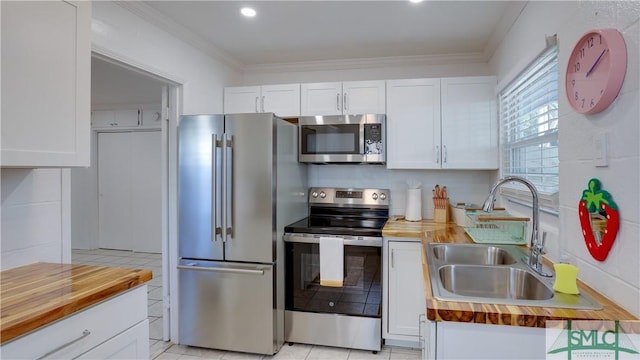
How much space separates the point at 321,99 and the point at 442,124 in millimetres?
1008

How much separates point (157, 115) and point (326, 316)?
4152 mm

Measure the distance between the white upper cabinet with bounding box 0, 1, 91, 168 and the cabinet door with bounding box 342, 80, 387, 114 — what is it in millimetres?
1877

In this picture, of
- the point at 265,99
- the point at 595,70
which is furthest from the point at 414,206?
the point at 595,70

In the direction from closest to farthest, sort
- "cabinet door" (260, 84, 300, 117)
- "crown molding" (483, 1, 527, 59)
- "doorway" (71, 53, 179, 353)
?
1. "crown molding" (483, 1, 527, 59)
2. "cabinet door" (260, 84, 300, 117)
3. "doorway" (71, 53, 179, 353)

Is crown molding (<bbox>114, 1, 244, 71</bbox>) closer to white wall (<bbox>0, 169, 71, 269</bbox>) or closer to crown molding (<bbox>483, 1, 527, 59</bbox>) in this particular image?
white wall (<bbox>0, 169, 71, 269</bbox>)

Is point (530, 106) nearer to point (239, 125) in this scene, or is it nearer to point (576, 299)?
point (576, 299)

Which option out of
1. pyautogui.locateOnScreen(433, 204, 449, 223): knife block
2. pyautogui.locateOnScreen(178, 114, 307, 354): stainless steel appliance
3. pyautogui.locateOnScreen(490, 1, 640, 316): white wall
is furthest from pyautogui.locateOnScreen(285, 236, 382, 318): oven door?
pyautogui.locateOnScreen(490, 1, 640, 316): white wall

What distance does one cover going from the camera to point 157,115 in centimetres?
524

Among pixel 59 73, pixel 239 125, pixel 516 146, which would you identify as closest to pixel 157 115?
pixel 239 125

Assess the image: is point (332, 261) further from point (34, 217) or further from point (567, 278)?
point (34, 217)

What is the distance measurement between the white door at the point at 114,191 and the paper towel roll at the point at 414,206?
14.7 feet

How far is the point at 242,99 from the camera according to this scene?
3135 millimetres

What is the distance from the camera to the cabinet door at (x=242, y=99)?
310 centimetres

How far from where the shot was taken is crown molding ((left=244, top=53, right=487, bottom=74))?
3.07 meters
